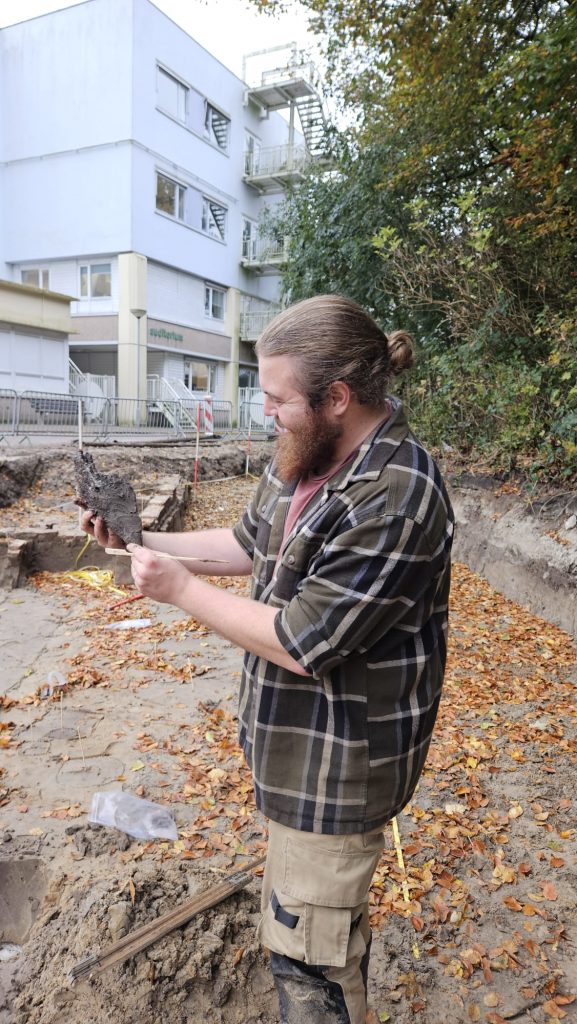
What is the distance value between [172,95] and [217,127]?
3.74 m

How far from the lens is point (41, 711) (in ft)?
14.1

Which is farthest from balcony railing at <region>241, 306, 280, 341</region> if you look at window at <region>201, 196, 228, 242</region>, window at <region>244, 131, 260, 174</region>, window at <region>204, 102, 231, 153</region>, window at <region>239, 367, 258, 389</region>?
window at <region>204, 102, 231, 153</region>

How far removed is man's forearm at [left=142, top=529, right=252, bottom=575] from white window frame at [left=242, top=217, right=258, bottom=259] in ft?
106

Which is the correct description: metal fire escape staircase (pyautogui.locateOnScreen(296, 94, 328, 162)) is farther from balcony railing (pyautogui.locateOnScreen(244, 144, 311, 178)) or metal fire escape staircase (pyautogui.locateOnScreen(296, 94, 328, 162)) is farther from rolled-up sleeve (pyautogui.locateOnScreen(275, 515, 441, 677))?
rolled-up sleeve (pyautogui.locateOnScreen(275, 515, 441, 677))

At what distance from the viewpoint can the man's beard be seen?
1568mm

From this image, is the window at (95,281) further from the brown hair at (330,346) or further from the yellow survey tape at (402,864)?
the brown hair at (330,346)

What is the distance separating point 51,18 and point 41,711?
98.7ft

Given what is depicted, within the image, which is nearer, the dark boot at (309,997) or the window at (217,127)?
the dark boot at (309,997)

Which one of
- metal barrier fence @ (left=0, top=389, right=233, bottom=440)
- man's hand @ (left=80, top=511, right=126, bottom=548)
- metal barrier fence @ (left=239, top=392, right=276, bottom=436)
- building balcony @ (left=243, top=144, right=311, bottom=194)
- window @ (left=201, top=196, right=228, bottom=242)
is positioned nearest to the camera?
man's hand @ (left=80, top=511, right=126, bottom=548)

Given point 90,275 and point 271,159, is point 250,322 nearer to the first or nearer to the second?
point 271,159

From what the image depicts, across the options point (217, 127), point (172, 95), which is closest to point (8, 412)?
point (172, 95)

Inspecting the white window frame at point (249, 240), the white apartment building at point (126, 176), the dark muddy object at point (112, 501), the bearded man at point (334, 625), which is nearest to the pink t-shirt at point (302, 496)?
the bearded man at point (334, 625)

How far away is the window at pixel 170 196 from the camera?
25.9 meters

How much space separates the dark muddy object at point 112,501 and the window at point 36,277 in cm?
2803
